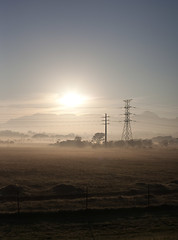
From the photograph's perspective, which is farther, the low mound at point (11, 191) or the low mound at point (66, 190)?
the low mound at point (66, 190)

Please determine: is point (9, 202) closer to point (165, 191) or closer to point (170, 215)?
point (170, 215)

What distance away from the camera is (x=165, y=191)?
105 ft

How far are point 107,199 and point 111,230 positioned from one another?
979 centimetres

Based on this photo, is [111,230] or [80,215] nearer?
[111,230]

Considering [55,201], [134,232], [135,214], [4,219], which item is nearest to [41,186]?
[55,201]

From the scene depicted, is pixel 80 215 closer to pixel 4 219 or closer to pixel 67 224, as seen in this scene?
pixel 67 224

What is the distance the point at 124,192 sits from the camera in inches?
1228

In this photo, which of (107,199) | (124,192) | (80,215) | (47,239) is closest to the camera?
(47,239)

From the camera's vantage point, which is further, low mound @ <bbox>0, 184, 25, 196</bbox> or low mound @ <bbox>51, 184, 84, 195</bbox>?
low mound @ <bbox>51, 184, 84, 195</bbox>

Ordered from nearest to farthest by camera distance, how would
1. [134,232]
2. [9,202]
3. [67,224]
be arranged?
[134,232] < [67,224] < [9,202]

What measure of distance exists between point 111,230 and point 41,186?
2048 centimetres

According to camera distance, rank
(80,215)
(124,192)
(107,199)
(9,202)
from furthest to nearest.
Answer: (124,192), (107,199), (9,202), (80,215)

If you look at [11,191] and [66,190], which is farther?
[66,190]

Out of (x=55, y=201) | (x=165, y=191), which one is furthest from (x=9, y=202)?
(x=165, y=191)
